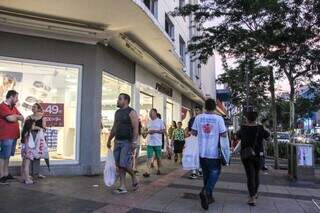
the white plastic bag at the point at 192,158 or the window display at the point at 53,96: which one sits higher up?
the window display at the point at 53,96

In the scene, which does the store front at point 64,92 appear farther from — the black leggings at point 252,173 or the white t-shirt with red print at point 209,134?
the black leggings at point 252,173


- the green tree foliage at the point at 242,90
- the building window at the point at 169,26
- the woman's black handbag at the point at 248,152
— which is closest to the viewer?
the woman's black handbag at the point at 248,152

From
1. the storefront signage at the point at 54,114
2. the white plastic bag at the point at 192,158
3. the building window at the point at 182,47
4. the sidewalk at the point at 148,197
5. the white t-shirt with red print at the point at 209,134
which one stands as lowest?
the sidewalk at the point at 148,197

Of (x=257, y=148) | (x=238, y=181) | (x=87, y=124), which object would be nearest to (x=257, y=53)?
(x=238, y=181)

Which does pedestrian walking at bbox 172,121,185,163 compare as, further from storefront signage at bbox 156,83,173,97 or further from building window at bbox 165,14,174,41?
building window at bbox 165,14,174,41

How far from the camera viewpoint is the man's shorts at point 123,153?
28.4 feet

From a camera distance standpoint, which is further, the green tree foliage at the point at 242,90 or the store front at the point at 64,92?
the green tree foliage at the point at 242,90

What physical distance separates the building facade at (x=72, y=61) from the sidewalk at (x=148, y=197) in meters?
1.15

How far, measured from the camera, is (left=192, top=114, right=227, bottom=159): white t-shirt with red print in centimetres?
781

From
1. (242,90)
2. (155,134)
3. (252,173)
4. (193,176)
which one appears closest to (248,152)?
(252,173)

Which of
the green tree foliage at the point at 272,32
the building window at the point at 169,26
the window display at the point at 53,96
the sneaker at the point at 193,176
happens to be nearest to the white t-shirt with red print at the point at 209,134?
the sneaker at the point at 193,176

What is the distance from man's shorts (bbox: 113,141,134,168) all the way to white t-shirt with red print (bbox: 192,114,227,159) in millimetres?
1476

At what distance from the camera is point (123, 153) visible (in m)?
8.66

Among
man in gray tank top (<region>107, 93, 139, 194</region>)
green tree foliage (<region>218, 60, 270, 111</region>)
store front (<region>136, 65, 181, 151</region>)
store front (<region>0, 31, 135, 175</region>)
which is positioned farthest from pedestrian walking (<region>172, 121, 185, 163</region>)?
green tree foliage (<region>218, 60, 270, 111</region>)
